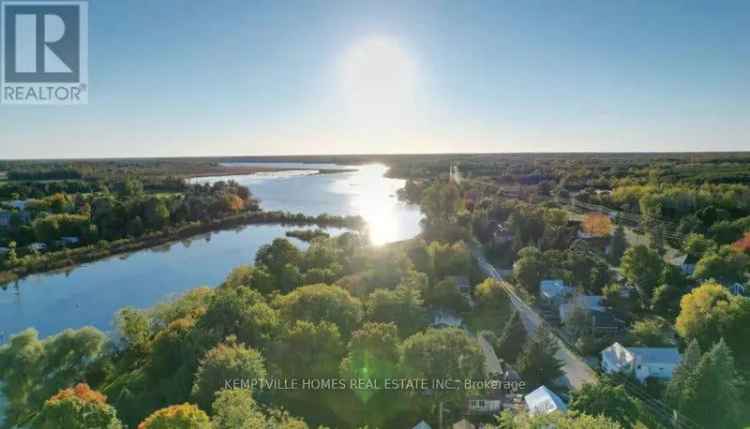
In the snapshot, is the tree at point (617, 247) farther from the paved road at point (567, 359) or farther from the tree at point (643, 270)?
the paved road at point (567, 359)

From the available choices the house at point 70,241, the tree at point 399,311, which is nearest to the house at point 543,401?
the tree at point 399,311

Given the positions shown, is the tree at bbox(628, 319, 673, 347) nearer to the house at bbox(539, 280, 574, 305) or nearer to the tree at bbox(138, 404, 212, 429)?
the house at bbox(539, 280, 574, 305)

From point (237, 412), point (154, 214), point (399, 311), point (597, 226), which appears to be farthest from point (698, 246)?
point (154, 214)

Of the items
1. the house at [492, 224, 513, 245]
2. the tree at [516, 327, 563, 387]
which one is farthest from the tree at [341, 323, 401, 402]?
the house at [492, 224, 513, 245]

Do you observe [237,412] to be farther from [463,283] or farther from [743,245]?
[743,245]

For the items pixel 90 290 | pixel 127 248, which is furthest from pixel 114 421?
pixel 127 248
